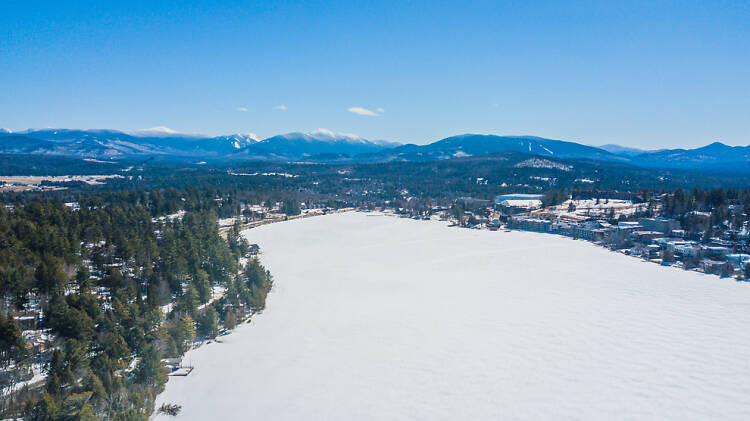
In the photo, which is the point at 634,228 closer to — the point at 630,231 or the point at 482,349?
the point at 630,231

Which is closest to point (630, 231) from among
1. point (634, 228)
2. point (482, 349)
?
point (634, 228)

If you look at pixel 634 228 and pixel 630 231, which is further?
pixel 634 228

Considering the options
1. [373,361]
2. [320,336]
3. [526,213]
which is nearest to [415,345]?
[373,361]

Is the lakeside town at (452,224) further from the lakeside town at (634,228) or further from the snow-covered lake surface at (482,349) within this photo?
the snow-covered lake surface at (482,349)

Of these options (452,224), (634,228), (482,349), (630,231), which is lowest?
(452,224)

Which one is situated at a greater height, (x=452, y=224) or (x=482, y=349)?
(x=482, y=349)

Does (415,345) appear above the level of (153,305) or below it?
below

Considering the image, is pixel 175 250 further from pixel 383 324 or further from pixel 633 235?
pixel 633 235
